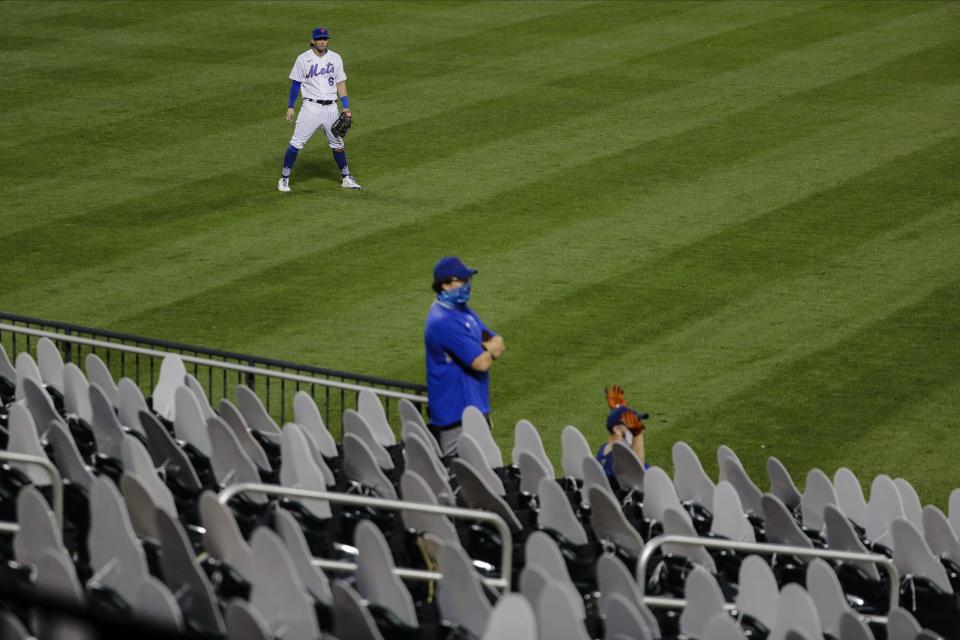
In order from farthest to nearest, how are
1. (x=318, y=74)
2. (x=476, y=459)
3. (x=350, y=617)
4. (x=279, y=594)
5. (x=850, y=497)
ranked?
(x=318, y=74), (x=850, y=497), (x=476, y=459), (x=279, y=594), (x=350, y=617)

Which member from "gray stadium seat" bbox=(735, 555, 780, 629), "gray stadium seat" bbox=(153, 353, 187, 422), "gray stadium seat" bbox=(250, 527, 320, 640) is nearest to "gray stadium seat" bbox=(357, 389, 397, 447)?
"gray stadium seat" bbox=(153, 353, 187, 422)

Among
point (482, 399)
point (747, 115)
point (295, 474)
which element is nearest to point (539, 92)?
point (747, 115)

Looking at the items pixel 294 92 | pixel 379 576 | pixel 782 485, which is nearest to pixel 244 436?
pixel 379 576

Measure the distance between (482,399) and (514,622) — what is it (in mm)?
4325

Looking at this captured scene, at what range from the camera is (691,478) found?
877 cm

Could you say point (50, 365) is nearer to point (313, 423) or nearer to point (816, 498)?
point (313, 423)

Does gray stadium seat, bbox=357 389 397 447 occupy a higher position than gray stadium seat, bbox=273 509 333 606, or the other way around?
gray stadium seat, bbox=273 509 333 606

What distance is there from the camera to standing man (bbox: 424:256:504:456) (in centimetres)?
893

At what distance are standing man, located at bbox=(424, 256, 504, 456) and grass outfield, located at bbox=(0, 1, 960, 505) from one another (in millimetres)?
2301

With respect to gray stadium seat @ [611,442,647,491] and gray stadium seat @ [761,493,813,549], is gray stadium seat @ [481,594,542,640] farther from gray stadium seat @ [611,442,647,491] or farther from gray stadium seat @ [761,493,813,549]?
gray stadium seat @ [611,442,647,491]

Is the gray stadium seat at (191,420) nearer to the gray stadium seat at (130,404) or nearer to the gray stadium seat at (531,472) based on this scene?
the gray stadium seat at (130,404)

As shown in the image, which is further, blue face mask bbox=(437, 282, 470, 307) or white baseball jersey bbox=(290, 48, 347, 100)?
white baseball jersey bbox=(290, 48, 347, 100)

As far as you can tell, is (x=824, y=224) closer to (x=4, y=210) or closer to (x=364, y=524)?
(x=4, y=210)

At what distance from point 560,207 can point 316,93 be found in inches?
116
